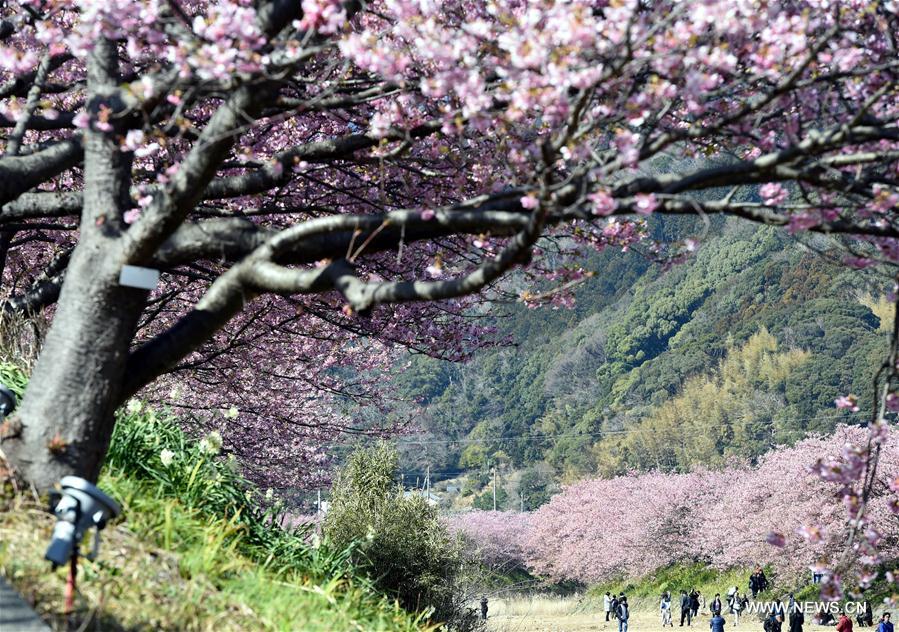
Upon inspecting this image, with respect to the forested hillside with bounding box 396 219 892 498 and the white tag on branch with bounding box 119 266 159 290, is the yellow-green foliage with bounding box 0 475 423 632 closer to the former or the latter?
the white tag on branch with bounding box 119 266 159 290

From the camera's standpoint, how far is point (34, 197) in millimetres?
6570

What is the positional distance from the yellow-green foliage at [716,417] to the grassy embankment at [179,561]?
238 feet

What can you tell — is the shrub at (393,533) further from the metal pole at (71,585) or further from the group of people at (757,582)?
the group of people at (757,582)

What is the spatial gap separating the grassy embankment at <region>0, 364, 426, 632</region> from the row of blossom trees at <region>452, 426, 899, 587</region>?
22.7 m

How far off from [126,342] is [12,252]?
7.30 metres

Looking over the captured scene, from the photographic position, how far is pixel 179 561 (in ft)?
15.9

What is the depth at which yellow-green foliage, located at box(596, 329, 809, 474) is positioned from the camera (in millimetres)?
88375

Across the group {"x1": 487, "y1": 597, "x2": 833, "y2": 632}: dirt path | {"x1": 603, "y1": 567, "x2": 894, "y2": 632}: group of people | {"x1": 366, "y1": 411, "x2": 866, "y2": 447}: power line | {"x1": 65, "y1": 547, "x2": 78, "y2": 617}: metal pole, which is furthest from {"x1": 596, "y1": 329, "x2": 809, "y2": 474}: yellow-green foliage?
{"x1": 65, "y1": 547, "x2": 78, "y2": 617}: metal pole

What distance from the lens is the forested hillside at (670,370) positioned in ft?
305

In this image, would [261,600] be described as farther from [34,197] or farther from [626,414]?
[626,414]
